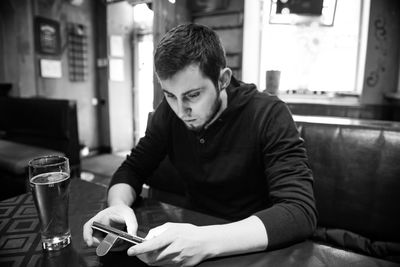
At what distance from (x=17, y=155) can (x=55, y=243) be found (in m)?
2.34

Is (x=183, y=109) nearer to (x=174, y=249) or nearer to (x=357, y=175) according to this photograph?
(x=174, y=249)

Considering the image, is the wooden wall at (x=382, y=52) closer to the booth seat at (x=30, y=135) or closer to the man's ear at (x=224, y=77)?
the man's ear at (x=224, y=77)

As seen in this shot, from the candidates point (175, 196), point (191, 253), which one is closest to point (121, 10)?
point (175, 196)

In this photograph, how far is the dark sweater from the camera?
0.94 meters

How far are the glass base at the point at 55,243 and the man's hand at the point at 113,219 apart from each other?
5 cm

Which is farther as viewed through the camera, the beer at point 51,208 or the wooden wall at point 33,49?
the wooden wall at point 33,49

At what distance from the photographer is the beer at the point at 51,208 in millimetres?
710

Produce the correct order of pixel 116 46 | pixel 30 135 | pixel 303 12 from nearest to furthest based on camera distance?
1. pixel 30 135
2. pixel 303 12
3. pixel 116 46

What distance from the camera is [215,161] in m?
1.15

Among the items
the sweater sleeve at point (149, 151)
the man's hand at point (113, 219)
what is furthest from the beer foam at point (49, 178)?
the sweater sleeve at point (149, 151)

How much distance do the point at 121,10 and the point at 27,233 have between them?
500 centimetres

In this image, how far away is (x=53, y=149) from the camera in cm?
302

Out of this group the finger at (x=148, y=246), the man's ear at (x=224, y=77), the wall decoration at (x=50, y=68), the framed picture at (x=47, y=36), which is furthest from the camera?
the wall decoration at (x=50, y=68)

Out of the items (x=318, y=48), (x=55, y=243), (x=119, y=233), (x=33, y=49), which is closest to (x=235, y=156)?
(x=119, y=233)
